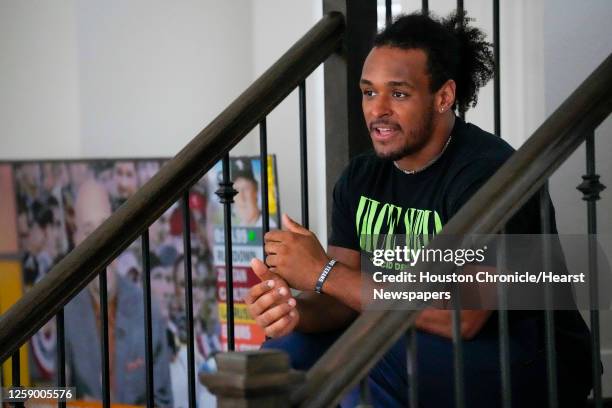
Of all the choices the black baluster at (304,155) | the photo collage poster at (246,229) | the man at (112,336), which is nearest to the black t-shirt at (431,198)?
the black baluster at (304,155)

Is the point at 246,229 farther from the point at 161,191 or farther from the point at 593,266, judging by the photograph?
the point at 593,266

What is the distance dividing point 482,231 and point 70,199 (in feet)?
15.8

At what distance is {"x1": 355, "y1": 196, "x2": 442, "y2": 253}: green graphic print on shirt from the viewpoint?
2.21 meters

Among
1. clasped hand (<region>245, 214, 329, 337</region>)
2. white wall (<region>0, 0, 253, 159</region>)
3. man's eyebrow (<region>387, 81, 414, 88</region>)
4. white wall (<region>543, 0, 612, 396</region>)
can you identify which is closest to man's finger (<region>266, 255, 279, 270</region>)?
clasped hand (<region>245, 214, 329, 337</region>)

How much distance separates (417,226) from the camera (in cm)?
223

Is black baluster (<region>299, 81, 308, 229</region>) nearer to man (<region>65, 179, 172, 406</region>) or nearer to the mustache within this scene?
the mustache

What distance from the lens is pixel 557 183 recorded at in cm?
304

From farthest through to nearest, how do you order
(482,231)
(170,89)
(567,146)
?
(170,89) → (567,146) → (482,231)

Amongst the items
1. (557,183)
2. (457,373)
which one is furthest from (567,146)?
(557,183)

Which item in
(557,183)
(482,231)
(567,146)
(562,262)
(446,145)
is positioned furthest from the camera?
(557,183)

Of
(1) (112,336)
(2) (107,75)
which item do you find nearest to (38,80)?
(2) (107,75)

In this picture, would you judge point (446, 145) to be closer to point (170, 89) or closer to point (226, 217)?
point (226, 217)

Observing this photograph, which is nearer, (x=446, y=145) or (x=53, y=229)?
(x=446, y=145)

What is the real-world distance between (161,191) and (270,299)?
330 mm
